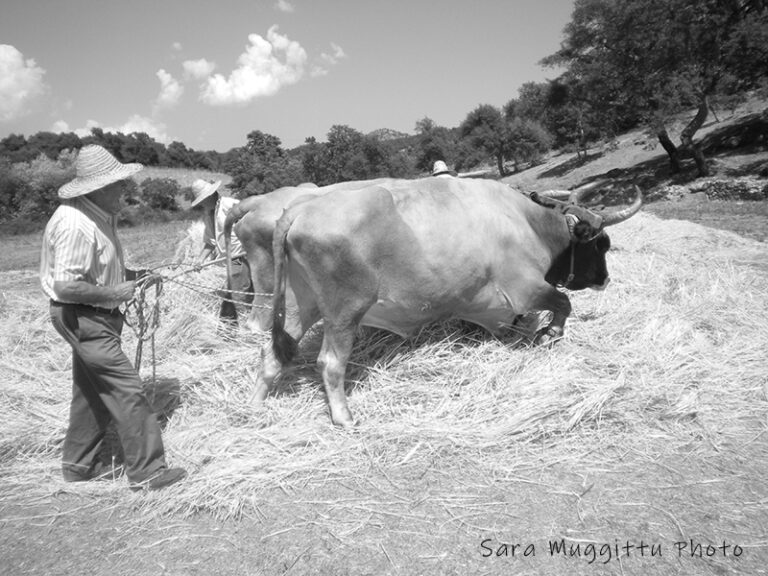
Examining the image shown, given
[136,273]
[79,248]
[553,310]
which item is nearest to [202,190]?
[136,273]

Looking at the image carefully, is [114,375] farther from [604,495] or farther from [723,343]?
[723,343]

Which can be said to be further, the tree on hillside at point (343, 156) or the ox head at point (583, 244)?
the tree on hillside at point (343, 156)

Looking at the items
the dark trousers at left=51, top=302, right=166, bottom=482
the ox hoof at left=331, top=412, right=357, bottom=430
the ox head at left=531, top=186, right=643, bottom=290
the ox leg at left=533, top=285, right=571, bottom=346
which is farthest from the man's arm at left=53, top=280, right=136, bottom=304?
the ox head at left=531, top=186, right=643, bottom=290

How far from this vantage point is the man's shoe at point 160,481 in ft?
10.4

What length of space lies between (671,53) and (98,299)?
20915 mm

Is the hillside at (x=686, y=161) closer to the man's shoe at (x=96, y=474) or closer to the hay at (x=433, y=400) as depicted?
the hay at (x=433, y=400)

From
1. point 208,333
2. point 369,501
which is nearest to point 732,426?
point 369,501

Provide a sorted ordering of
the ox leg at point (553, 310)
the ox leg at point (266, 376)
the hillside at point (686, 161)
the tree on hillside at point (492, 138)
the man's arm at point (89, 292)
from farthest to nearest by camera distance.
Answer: the tree on hillside at point (492, 138)
the hillside at point (686, 161)
the ox leg at point (553, 310)
the ox leg at point (266, 376)
the man's arm at point (89, 292)

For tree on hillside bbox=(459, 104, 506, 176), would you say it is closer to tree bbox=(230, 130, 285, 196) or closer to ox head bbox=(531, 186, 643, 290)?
tree bbox=(230, 130, 285, 196)

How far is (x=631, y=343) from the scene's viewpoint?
4.68 meters

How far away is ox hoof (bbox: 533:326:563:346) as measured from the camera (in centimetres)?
470

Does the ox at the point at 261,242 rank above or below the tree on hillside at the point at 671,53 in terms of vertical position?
below

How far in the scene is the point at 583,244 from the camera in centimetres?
509

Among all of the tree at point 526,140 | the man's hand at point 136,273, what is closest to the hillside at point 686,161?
the tree at point 526,140
